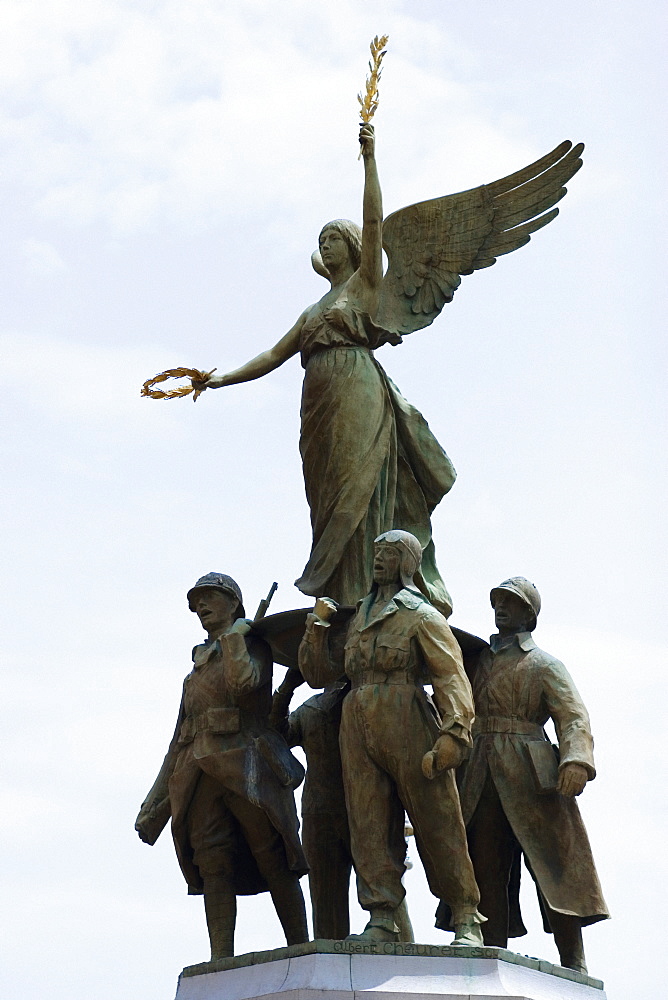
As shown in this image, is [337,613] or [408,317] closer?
[337,613]

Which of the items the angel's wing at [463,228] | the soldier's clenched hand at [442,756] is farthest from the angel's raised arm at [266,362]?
the soldier's clenched hand at [442,756]

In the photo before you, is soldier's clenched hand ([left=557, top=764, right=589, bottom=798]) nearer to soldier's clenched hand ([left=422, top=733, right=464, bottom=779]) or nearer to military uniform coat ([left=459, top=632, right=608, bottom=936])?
military uniform coat ([left=459, top=632, right=608, bottom=936])

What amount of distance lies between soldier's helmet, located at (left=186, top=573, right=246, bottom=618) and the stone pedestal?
2664 millimetres

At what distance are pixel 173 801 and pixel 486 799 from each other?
2196 mm

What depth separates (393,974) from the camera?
14.4 metres

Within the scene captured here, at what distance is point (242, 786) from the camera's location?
15.7 meters

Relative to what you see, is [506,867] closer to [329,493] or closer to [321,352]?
[329,493]

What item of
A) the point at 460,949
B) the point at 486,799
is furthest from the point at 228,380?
the point at 460,949

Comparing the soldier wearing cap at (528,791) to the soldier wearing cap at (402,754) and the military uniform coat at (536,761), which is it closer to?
the military uniform coat at (536,761)

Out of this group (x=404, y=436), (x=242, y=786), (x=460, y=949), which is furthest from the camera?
(x=404, y=436)

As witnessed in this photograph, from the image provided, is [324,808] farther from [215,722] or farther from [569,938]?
[569,938]

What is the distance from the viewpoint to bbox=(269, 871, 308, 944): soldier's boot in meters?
15.9

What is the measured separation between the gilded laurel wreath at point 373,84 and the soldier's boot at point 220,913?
18.2ft

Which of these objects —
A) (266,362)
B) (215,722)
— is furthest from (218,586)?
(266,362)
